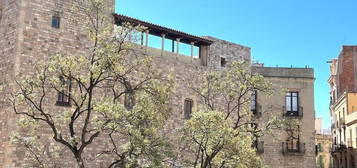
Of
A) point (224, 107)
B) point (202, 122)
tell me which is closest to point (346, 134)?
point (224, 107)

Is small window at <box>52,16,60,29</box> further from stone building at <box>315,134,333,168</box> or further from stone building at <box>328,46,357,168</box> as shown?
stone building at <box>315,134,333,168</box>

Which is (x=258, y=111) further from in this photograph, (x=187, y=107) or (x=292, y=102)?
(x=187, y=107)

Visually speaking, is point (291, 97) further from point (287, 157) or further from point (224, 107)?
point (224, 107)

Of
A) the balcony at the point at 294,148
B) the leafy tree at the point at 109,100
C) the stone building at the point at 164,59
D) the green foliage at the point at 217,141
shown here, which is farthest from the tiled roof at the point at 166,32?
the balcony at the point at 294,148

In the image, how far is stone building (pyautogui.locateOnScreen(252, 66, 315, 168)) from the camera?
29344mm

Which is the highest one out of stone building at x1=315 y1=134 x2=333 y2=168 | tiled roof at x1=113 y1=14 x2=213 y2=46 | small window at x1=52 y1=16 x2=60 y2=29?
tiled roof at x1=113 y1=14 x2=213 y2=46

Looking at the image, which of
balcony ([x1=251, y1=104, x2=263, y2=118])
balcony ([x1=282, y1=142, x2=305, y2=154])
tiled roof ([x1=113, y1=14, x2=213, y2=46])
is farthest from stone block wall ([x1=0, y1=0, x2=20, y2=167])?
balcony ([x1=282, y1=142, x2=305, y2=154])

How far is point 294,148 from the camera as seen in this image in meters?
29.9

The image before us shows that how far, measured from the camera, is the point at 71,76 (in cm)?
1457

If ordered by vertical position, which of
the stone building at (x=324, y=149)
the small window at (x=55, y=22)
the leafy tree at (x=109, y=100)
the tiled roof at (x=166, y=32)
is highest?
the tiled roof at (x=166, y=32)

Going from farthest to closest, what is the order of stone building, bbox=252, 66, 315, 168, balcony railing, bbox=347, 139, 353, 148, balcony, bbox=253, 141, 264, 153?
balcony railing, bbox=347, 139, 353, 148
stone building, bbox=252, 66, 315, 168
balcony, bbox=253, 141, 264, 153

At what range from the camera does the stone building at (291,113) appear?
29.3 meters

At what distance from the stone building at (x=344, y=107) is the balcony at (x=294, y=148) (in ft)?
30.6

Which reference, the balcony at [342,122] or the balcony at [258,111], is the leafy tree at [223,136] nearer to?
the balcony at [258,111]
